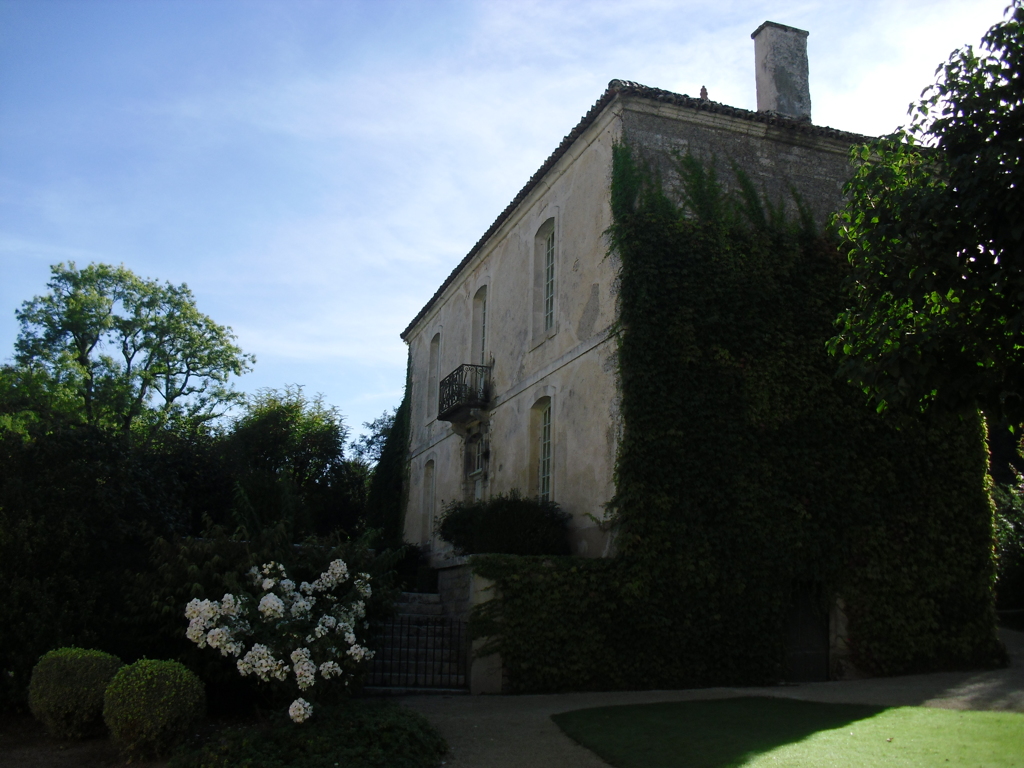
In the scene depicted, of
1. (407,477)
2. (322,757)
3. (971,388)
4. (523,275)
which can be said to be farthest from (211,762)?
(407,477)

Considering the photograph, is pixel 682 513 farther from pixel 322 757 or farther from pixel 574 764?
pixel 322 757

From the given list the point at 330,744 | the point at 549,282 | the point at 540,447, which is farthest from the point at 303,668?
the point at 549,282

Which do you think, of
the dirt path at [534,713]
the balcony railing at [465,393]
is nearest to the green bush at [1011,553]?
the dirt path at [534,713]

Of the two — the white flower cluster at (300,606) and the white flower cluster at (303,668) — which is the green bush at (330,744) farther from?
the white flower cluster at (300,606)

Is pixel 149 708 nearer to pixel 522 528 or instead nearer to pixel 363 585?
pixel 363 585

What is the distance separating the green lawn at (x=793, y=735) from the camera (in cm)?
664

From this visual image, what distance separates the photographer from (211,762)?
22.0 feet

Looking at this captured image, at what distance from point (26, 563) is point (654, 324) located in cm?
824

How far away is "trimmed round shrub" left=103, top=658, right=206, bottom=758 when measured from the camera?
7266 millimetres

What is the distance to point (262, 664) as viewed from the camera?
731cm

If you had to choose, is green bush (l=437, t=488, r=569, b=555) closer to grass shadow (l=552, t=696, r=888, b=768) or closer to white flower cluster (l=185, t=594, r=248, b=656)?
grass shadow (l=552, t=696, r=888, b=768)

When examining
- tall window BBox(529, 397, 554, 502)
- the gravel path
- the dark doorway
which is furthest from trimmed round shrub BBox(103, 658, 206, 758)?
tall window BBox(529, 397, 554, 502)

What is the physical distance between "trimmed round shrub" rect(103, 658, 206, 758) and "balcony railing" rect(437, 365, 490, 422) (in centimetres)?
1088

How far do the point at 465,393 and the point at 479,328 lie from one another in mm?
2058
